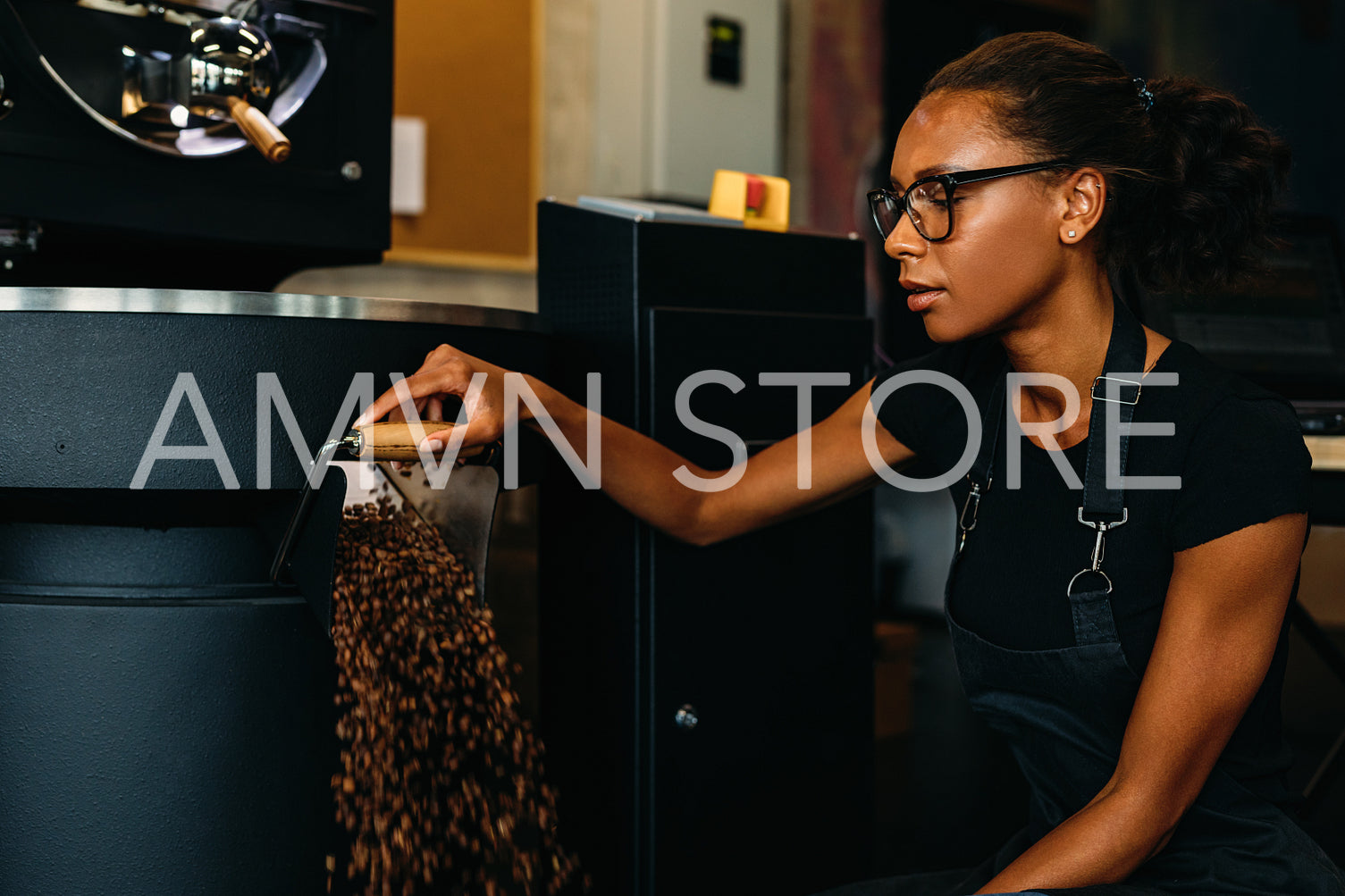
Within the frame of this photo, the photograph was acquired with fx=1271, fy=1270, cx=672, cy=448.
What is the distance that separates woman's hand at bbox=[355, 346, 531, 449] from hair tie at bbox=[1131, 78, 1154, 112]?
2.10 feet

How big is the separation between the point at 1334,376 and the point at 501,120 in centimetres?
246

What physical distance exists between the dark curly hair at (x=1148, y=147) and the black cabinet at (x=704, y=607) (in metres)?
0.43

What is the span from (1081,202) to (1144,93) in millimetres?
128

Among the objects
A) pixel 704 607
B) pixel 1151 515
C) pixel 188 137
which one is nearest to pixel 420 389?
pixel 188 137

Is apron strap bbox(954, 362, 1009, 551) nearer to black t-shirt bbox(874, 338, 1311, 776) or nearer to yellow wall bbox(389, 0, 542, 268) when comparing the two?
black t-shirt bbox(874, 338, 1311, 776)

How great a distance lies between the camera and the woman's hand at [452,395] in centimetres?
107

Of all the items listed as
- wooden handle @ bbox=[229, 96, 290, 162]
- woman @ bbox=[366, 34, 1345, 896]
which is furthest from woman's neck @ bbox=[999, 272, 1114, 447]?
wooden handle @ bbox=[229, 96, 290, 162]

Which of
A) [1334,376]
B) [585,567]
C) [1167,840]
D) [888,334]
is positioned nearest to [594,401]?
[585,567]

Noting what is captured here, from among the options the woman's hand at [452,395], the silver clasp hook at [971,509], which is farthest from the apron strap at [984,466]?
the woman's hand at [452,395]

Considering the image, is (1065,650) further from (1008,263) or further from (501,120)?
(501,120)

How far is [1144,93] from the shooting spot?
3.77ft

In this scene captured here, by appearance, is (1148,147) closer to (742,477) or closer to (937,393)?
(937,393)

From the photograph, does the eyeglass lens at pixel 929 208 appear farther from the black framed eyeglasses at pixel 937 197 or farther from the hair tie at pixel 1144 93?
the hair tie at pixel 1144 93

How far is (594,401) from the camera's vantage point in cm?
150
